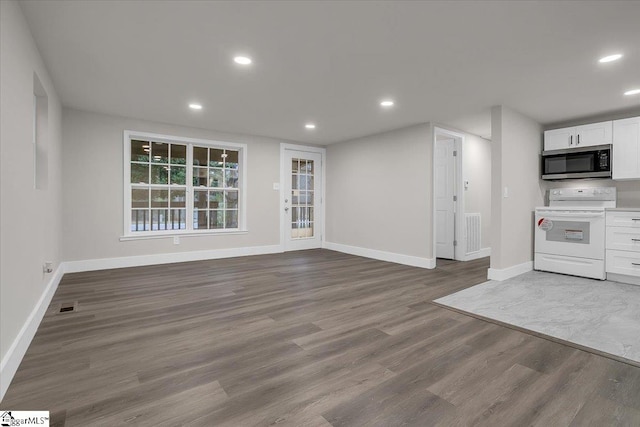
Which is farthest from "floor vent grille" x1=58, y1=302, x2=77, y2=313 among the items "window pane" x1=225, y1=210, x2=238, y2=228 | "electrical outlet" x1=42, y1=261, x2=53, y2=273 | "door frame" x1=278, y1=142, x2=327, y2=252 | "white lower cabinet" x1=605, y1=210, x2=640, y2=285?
"white lower cabinet" x1=605, y1=210, x2=640, y2=285

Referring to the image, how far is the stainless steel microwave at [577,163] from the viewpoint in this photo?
13.6ft

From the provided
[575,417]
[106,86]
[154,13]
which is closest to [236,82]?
[154,13]

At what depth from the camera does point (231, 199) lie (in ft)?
19.3

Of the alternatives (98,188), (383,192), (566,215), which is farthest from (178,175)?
(566,215)

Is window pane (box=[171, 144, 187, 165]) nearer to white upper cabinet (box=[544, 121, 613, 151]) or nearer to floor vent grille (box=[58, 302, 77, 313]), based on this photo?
floor vent grille (box=[58, 302, 77, 313])

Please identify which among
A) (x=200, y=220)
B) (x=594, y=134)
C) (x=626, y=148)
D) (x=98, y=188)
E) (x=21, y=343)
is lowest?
(x=21, y=343)

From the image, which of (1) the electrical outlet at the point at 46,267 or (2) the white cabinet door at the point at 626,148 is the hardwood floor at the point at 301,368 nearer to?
(1) the electrical outlet at the point at 46,267

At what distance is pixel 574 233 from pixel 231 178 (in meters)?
5.52

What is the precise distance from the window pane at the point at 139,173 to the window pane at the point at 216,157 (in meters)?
1.06

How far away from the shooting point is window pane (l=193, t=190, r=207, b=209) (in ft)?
17.9

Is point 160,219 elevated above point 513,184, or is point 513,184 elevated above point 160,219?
point 513,184

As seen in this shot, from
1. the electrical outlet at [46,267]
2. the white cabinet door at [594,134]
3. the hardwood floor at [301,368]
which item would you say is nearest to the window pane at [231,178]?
the hardwood floor at [301,368]

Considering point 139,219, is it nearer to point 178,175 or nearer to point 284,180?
point 178,175

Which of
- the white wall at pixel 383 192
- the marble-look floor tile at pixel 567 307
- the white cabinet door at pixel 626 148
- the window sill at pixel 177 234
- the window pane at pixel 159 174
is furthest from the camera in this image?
the window pane at pixel 159 174
